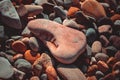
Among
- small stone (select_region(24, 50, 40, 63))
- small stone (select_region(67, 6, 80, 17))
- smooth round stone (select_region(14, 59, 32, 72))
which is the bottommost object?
smooth round stone (select_region(14, 59, 32, 72))

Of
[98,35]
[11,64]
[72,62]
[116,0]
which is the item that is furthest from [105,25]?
[11,64]

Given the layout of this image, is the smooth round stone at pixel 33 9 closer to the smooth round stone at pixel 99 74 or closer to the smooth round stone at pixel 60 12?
the smooth round stone at pixel 60 12

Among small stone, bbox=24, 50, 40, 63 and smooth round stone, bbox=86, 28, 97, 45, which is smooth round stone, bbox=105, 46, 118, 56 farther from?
small stone, bbox=24, 50, 40, 63

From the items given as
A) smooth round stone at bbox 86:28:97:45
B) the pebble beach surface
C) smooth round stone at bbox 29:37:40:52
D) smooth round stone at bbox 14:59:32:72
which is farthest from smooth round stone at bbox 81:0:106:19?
smooth round stone at bbox 14:59:32:72

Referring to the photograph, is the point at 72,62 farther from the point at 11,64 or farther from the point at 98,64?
the point at 11,64

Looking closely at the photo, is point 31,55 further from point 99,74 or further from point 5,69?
point 99,74

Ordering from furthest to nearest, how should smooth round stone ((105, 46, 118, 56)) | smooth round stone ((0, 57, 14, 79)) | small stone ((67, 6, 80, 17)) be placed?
small stone ((67, 6, 80, 17)) → smooth round stone ((105, 46, 118, 56)) → smooth round stone ((0, 57, 14, 79))

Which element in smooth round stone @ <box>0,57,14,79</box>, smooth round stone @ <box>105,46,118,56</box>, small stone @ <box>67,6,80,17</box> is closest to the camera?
smooth round stone @ <box>0,57,14,79</box>

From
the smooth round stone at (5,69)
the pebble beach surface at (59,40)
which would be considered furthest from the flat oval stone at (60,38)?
the smooth round stone at (5,69)
